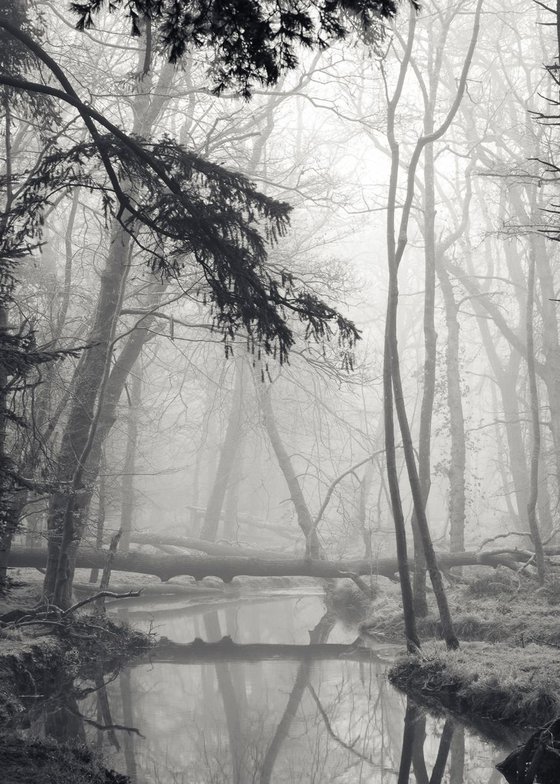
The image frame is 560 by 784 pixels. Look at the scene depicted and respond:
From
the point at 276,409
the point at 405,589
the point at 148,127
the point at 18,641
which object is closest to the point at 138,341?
the point at 148,127

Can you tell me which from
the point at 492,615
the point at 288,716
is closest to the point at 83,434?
the point at 288,716

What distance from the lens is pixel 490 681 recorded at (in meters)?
9.03

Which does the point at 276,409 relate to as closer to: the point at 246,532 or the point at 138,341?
the point at 246,532

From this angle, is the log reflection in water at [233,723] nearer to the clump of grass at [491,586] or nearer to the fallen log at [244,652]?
the fallen log at [244,652]

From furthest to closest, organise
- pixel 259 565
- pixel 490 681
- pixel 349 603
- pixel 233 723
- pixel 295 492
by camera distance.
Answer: pixel 295 492 < pixel 349 603 < pixel 259 565 < pixel 233 723 < pixel 490 681

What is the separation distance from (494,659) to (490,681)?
0.92m

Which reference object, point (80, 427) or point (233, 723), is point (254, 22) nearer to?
point (233, 723)

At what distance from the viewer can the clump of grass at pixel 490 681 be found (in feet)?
27.5

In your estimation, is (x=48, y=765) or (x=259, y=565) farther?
(x=259, y=565)

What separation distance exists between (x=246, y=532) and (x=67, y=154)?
91.8 ft

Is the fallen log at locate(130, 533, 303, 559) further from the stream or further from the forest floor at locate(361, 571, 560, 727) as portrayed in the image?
the stream

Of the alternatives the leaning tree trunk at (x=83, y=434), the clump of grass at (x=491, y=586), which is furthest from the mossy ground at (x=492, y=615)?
the leaning tree trunk at (x=83, y=434)

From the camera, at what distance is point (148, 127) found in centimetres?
1471

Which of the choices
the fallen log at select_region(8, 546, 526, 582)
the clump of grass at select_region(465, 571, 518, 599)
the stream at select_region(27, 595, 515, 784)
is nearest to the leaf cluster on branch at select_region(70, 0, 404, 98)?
the stream at select_region(27, 595, 515, 784)
